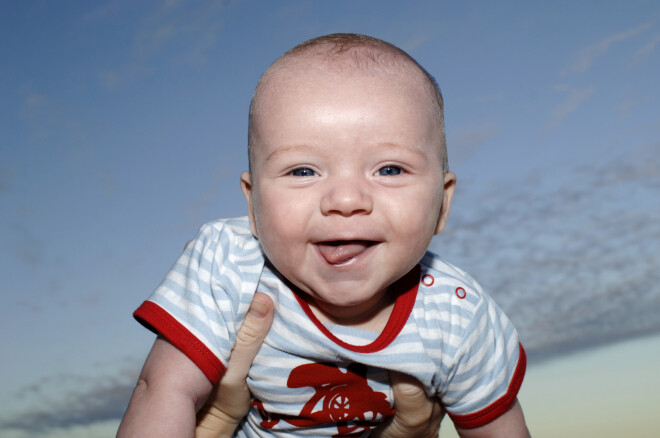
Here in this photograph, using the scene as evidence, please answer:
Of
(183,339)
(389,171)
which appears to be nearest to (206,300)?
(183,339)

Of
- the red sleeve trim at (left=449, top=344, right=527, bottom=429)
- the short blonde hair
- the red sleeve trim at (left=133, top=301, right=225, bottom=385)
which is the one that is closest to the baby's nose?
the short blonde hair

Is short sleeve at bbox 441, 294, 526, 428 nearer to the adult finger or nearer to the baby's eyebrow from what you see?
the adult finger

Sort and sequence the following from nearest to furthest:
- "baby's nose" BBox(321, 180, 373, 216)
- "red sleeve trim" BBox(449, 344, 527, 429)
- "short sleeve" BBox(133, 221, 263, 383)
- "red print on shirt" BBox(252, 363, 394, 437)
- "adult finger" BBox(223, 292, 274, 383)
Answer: "baby's nose" BBox(321, 180, 373, 216), "short sleeve" BBox(133, 221, 263, 383), "adult finger" BBox(223, 292, 274, 383), "red print on shirt" BBox(252, 363, 394, 437), "red sleeve trim" BBox(449, 344, 527, 429)

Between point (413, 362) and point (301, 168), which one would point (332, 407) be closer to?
point (413, 362)

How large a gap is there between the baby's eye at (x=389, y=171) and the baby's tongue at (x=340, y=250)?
0.27 meters

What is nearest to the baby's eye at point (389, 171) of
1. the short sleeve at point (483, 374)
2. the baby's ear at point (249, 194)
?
the baby's ear at point (249, 194)

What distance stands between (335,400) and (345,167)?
44.2 inches

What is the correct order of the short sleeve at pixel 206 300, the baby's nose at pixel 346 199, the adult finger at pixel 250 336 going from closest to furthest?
the baby's nose at pixel 346 199 → the short sleeve at pixel 206 300 → the adult finger at pixel 250 336

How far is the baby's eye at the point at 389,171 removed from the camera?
8.16ft

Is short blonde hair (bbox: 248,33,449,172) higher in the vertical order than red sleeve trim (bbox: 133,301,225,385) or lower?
higher

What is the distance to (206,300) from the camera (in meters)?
2.67

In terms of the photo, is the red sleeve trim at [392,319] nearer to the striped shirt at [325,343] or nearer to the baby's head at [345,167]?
the striped shirt at [325,343]

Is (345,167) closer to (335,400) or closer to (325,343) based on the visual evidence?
(325,343)

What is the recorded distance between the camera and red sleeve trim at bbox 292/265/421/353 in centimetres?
281
